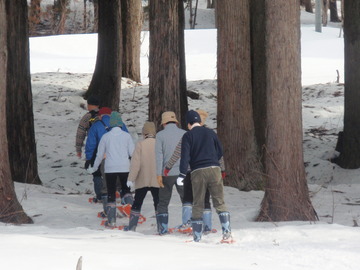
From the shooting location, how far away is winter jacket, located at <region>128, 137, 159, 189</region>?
10.7m

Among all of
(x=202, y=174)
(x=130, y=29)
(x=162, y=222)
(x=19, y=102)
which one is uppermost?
(x=130, y=29)

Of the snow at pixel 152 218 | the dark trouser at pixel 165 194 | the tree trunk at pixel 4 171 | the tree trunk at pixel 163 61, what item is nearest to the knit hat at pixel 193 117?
the dark trouser at pixel 165 194

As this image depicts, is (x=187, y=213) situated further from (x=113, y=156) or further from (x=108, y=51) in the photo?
(x=108, y=51)

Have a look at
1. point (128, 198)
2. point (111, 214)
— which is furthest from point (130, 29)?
point (111, 214)

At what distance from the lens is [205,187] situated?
988cm

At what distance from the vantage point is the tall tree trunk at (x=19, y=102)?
1473 centimetres

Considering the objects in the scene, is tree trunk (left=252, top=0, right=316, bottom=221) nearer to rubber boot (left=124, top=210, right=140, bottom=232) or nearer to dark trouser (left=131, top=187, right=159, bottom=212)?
dark trouser (left=131, top=187, right=159, bottom=212)

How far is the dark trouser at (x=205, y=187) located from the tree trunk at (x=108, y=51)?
35.7 ft

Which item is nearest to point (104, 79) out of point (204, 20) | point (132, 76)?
point (132, 76)

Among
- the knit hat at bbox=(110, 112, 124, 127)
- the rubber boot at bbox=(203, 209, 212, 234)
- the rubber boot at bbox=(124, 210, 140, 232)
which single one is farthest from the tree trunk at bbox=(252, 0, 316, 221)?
the knit hat at bbox=(110, 112, 124, 127)

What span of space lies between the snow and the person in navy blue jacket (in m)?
0.30

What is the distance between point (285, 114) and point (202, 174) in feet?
5.94

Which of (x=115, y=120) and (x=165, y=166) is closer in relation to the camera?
(x=165, y=166)

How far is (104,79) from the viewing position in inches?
Answer: 817
